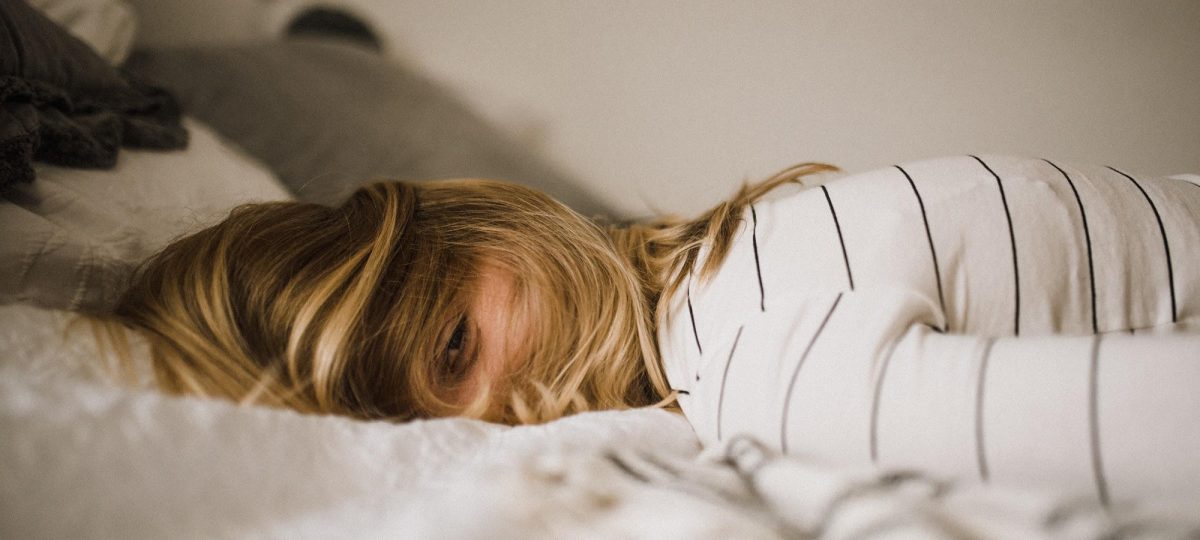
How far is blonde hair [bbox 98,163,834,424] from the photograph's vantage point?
0.44 meters

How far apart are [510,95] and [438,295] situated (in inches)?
29.8

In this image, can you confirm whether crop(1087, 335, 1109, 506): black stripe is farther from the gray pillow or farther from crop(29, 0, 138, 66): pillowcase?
crop(29, 0, 138, 66): pillowcase

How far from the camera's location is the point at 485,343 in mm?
534

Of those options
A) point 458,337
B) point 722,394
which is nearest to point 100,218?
point 458,337

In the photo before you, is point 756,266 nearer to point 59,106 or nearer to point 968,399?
point 968,399

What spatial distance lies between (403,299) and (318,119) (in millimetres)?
574

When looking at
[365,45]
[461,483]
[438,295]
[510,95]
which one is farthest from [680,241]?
[365,45]

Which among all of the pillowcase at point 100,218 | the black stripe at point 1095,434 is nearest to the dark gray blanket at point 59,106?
the pillowcase at point 100,218

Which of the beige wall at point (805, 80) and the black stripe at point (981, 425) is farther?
the beige wall at point (805, 80)

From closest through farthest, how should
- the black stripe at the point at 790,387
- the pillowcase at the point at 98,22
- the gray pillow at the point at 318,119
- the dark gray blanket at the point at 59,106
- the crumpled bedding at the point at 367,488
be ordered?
the crumpled bedding at the point at 367,488 < the black stripe at the point at 790,387 < the dark gray blanket at the point at 59,106 < the pillowcase at the point at 98,22 < the gray pillow at the point at 318,119

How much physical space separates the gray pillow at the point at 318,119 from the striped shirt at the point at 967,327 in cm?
54

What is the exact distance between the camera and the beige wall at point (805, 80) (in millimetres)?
949

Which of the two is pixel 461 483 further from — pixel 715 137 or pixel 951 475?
pixel 715 137

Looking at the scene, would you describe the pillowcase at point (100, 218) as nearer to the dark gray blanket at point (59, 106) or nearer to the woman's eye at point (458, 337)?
the dark gray blanket at point (59, 106)
